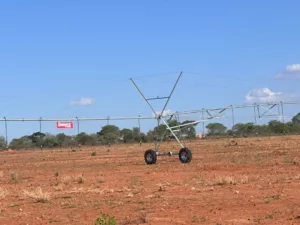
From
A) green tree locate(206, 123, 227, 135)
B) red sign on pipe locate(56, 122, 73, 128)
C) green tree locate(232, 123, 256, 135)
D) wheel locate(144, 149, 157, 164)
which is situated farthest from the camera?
green tree locate(206, 123, 227, 135)

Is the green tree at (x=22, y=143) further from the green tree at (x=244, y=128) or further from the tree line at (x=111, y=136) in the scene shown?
the green tree at (x=244, y=128)

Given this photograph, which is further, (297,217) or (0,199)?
(0,199)

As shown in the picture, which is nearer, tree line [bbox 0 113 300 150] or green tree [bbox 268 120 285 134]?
→ tree line [bbox 0 113 300 150]

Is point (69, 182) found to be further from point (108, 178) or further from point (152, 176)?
point (152, 176)

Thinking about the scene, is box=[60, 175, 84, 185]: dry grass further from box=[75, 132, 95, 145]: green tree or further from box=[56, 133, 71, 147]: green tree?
box=[75, 132, 95, 145]: green tree

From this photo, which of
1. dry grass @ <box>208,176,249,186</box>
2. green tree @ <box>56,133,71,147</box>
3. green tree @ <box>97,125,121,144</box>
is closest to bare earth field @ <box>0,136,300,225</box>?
dry grass @ <box>208,176,249,186</box>

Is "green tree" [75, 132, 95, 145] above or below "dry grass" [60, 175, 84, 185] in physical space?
above

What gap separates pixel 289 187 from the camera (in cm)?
1661

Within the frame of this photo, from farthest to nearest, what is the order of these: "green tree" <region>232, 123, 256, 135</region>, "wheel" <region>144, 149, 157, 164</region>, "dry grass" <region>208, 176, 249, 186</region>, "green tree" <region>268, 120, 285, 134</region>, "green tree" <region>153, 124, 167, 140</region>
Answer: "green tree" <region>232, 123, 256, 135</region>, "green tree" <region>268, 120, 285, 134</region>, "green tree" <region>153, 124, 167, 140</region>, "wheel" <region>144, 149, 157, 164</region>, "dry grass" <region>208, 176, 249, 186</region>

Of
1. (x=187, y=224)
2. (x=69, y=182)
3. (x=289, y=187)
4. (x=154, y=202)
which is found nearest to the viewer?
(x=187, y=224)

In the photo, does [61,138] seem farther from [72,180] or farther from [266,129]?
[72,180]

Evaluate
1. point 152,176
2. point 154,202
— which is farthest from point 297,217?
point 152,176

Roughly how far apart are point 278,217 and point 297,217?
426 millimetres

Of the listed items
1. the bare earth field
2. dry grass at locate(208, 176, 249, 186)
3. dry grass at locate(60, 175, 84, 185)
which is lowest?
the bare earth field
